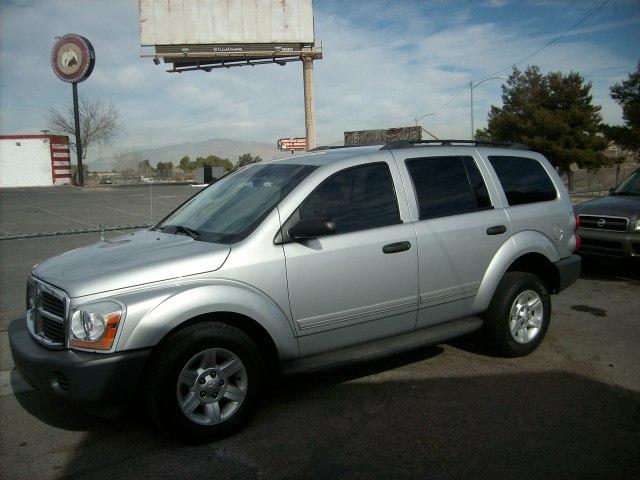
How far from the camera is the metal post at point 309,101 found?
31.7 metres

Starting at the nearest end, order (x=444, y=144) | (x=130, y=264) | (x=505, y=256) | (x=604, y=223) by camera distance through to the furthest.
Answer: (x=130, y=264), (x=505, y=256), (x=444, y=144), (x=604, y=223)

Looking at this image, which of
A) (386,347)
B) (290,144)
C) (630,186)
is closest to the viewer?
(386,347)

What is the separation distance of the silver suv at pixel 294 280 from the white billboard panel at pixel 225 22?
93.4ft

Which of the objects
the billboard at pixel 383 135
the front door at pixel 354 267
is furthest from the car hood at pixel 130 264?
the billboard at pixel 383 135

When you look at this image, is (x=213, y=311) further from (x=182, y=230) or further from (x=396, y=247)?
(x=396, y=247)

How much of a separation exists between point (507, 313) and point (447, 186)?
122 centimetres

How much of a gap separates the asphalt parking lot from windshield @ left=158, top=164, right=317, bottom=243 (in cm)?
114

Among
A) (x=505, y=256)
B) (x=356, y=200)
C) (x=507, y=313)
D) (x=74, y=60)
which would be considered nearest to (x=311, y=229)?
(x=356, y=200)

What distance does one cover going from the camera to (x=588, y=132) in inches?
1309

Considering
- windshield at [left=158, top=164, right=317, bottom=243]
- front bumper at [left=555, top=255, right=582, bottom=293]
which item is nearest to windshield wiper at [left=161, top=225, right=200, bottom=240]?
windshield at [left=158, top=164, right=317, bottom=243]

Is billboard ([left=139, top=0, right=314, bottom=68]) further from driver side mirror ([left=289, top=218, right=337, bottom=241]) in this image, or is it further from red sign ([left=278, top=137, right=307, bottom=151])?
driver side mirror ([left=289, top=218, right=337, bottom=241])

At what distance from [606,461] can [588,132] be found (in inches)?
1342

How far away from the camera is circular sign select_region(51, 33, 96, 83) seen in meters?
36.1

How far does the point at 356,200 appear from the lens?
4199mm
